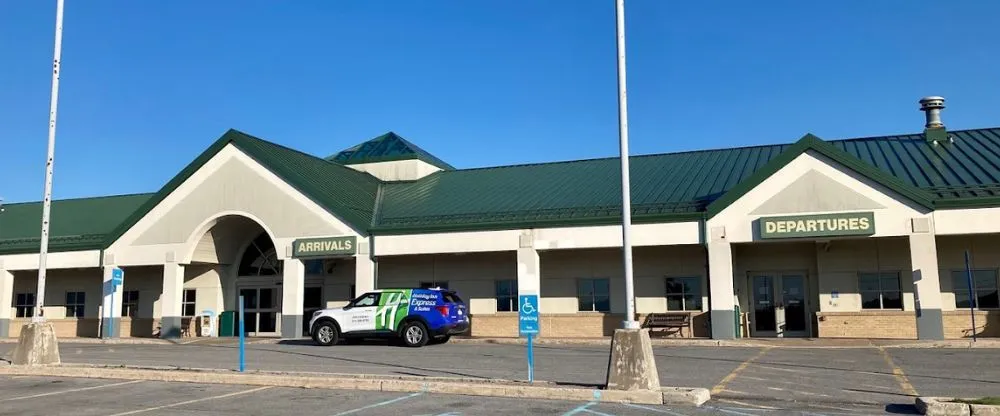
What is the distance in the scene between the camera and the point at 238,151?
92.5 feet

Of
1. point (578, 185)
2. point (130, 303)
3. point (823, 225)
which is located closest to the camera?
point (823, 225)

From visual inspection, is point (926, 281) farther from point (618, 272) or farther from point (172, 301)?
point (172, 301)

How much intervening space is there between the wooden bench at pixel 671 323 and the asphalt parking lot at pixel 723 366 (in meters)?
3.47

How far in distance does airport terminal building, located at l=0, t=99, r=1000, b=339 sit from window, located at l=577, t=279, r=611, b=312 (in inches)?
1.8

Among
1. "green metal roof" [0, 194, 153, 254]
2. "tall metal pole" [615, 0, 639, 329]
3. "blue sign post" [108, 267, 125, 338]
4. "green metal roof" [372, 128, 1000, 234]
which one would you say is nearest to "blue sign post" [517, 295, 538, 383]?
"tall metal pole" [615, 0, 639, 329]

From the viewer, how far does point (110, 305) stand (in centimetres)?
2798

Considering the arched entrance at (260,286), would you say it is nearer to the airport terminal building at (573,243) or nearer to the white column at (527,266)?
the airport terminal building at (573,243)

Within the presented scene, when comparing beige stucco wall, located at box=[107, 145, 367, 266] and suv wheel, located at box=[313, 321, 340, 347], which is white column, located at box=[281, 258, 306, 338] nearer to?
beige stucco wall, located at box=[107, 145, 367, 266]

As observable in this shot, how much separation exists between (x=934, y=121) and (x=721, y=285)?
35.8 feet

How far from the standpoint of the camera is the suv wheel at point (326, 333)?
73.7 ft

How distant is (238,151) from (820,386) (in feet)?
71.4

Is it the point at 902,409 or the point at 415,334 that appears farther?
the point at 415,334

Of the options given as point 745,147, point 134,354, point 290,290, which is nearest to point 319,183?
point 290,290

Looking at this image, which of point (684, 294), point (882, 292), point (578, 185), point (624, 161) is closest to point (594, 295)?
point (684, 294)
